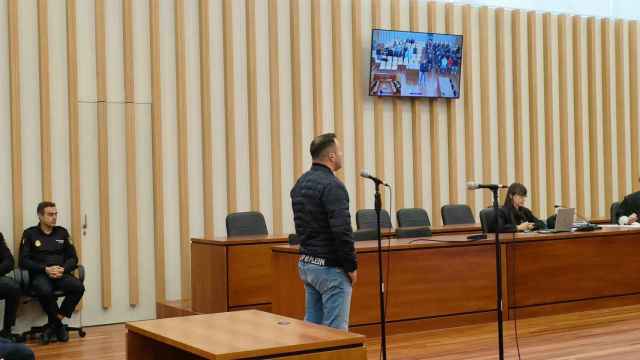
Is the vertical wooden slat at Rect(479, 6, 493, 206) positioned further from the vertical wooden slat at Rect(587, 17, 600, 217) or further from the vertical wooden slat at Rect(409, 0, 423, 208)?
the vertical wooden slat at Rect(587, 17, 600, 217)

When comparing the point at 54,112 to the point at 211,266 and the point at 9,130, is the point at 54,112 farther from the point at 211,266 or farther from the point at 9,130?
Answer: the point at 211,266

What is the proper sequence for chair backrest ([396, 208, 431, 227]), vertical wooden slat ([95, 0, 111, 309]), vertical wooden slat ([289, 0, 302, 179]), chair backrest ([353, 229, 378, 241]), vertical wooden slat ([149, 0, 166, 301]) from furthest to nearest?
1. vertical wooden slat ([289, 0, 302, 179])
2. chair backrest ([396, 208, 431, 227])
3. vertical wooden slat ([149, 0, 166, 301])
4. vertical wooden slat ([95, 0, 111, 309])
5. chair backrest ([353, 229, 378, 241])

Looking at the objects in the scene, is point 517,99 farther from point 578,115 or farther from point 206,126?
point 206,126

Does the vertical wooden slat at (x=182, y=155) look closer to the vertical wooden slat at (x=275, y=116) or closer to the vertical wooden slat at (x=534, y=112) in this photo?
the vertical wooden slat at (x=275, y=116)

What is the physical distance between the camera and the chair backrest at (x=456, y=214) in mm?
10312

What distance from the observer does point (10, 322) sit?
309 inches

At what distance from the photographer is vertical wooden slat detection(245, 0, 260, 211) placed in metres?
9.87

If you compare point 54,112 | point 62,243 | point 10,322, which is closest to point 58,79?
point 54,112

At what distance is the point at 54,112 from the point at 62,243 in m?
1.43

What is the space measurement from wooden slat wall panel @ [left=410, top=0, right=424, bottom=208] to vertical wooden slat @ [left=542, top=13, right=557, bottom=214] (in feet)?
6.76

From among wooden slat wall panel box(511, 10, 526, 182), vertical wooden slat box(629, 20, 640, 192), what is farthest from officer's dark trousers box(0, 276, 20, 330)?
vertical wooden slat box(629, 20, 640, 192)

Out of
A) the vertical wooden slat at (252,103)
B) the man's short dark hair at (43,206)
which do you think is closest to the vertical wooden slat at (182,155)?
the vertical wooden slat at (252,103)

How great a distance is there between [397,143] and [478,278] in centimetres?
341

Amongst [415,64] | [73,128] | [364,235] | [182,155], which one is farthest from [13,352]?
[415,64]
